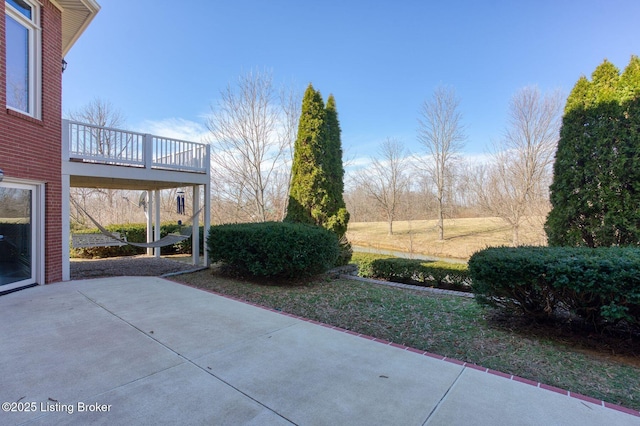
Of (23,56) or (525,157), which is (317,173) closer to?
(23,56)

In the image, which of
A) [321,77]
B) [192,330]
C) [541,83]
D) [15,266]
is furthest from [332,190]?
[541,83]

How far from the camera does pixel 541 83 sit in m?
12.6

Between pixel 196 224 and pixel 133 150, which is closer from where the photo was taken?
pixel 133 150

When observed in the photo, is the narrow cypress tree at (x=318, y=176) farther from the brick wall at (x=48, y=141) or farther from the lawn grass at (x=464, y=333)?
the brick wall at (x=48, y=141)

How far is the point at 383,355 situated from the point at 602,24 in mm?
8682

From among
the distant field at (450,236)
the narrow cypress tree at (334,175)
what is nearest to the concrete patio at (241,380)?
the narrow cypress tree at (334,175)

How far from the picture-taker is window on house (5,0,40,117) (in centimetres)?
508

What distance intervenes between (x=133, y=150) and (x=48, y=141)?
161 cm

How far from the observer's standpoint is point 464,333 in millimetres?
3607

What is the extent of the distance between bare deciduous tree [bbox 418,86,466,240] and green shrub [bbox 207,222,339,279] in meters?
13.1

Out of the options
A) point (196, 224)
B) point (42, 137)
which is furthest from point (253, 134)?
point (42, 137)

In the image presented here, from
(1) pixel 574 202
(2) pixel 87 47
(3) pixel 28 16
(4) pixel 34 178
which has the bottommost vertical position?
(1) pixel 574 202

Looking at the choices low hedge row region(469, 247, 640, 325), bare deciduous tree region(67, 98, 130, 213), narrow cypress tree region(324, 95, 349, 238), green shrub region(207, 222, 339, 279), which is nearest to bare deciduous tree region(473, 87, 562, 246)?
narrow cypress tree region(324, 95, 349, 238)

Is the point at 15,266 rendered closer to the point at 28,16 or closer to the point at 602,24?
the point at 28,16
